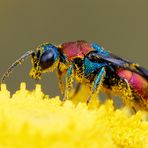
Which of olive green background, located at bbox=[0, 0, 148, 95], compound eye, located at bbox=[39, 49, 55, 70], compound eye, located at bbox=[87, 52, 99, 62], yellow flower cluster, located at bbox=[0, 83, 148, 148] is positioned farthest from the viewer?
olive green background, located at bbox=[0, 0, 148, 95]

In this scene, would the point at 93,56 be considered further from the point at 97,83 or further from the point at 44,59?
the point at 44,59

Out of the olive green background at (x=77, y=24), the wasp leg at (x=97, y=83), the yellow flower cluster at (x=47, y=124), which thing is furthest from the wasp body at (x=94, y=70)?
the olive green background at (x=77, y=24)

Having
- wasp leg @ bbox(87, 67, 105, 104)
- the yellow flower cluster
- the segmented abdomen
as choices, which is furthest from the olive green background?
the yellow flower cluster

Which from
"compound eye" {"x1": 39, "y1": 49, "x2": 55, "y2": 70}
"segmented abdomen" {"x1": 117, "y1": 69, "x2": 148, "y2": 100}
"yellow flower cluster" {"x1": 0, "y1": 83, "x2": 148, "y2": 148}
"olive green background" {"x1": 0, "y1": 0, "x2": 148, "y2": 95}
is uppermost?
"olive green background" {"x1": 0, "y1": 0, "x2": 148, "y2": 95}

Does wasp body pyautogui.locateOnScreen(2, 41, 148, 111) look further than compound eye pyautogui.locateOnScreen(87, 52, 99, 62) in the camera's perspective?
No

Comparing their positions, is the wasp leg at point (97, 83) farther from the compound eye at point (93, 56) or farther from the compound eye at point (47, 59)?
the compound eye at point (47, 59)

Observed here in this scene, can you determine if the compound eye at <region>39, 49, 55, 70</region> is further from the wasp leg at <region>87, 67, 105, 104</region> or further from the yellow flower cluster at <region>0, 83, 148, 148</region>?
the yellow flower cluster at <region>0, 83, 148, 148</region>

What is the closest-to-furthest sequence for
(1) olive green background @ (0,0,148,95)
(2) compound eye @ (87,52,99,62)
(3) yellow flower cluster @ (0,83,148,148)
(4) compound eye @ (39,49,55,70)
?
(3) yellow flower cluster @ (0,83,148,148) < (4) compound eye @ (39,49,55,70) < (2) compound eye @ (87,52,99,62) < (1) olive green background @ (0,0,148,95)

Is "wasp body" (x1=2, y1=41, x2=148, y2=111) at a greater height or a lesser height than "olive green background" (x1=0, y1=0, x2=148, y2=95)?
lesser
